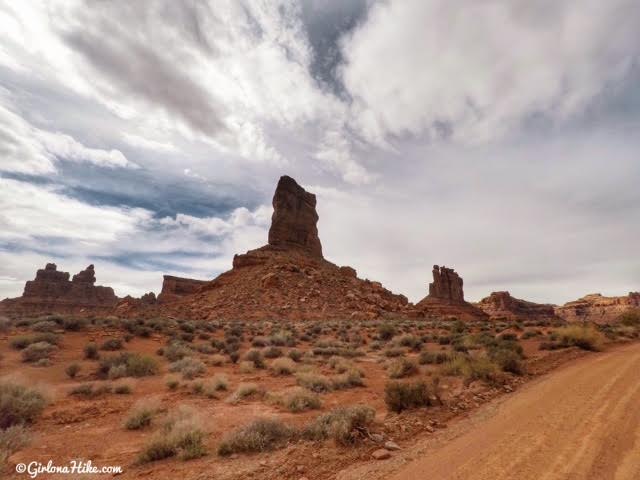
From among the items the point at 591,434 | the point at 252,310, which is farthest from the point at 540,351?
the point at 252,310

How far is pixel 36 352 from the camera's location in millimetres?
12375

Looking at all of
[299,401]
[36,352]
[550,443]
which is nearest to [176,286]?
[36,352]

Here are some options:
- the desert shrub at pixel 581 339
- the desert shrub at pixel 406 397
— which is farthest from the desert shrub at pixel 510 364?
the desert shrub at pixel 581 339

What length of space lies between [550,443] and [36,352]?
16.6 metres

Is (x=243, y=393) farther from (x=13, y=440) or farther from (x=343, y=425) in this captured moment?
(x=13, y=440)

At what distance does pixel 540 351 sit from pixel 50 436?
59.6ft

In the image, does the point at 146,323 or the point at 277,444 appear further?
the point at 146,323

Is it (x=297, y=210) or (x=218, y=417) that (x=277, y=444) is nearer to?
(x=218, y=417)

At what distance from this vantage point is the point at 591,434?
4766 millimetres

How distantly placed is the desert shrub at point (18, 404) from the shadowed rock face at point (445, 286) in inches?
3398

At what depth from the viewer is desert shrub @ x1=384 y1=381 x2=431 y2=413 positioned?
694 centimetres

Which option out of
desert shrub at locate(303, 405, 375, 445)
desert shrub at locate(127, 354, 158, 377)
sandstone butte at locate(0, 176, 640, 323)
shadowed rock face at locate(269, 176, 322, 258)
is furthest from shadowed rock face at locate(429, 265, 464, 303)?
desert shrub at locate(303, 405, 375, 445)

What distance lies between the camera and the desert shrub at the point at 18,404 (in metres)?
6.58

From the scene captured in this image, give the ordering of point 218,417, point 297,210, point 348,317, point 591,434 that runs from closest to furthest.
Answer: point 591,434 < point 218,417 < point 348,317 < point 297,210
